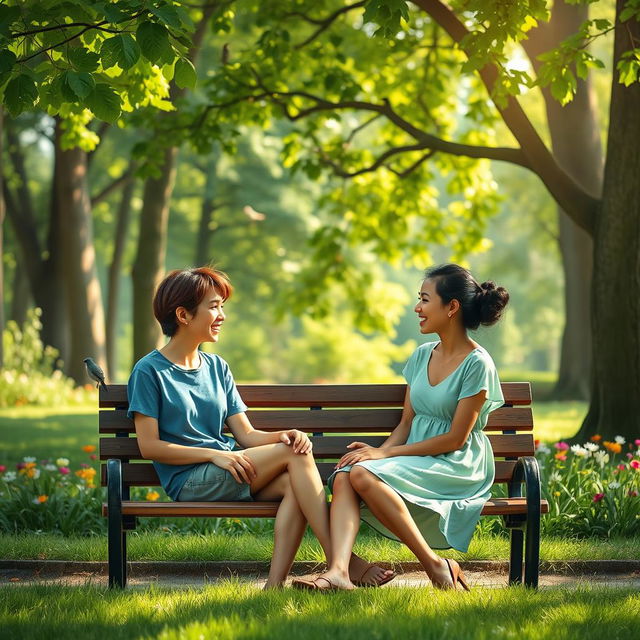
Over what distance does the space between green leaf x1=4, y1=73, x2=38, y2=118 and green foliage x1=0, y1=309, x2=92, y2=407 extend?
40.9 feet

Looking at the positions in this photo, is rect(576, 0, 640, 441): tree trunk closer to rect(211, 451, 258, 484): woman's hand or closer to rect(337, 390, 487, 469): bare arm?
rect(337, 390, 487, 469): bare arm

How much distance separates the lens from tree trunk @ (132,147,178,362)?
13969 millimetres

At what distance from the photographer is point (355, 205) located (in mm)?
13891

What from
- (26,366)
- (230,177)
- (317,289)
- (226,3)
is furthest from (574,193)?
(230,177)

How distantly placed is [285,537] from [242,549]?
1.13 meters

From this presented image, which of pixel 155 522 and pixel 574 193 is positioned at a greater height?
pixel 574 193

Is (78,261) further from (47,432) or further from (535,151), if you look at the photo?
(535,151)

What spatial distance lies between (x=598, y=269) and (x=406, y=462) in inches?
173

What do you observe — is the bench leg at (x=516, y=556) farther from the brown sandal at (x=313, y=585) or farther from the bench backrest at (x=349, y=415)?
the brown sandal at (x=313, y=585)

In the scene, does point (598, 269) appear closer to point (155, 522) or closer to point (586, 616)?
point (155, 522)

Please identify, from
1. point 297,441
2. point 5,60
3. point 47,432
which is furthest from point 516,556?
point 47,432

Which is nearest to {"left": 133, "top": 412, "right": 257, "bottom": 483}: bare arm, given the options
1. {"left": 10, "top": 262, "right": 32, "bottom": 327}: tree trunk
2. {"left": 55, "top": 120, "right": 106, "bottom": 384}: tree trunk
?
{"left": 55, "top": 120, "right": 106, "bottom": 384}: tree trunk

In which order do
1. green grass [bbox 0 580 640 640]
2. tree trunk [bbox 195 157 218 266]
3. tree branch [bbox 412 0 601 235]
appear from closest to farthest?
green grass [bbox 0 580 640 640] < tree branch [bbox 412 0 601 235] < tree trunk [bbox 195 157 218 266]

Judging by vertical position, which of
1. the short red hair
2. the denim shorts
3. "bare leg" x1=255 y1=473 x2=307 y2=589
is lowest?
"bare leg" x1=255 y1=473 x2=307 y2=589
